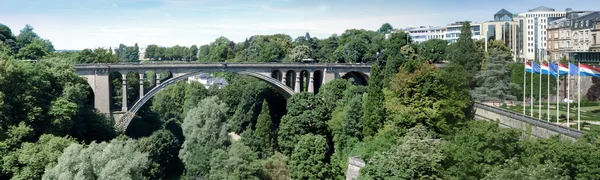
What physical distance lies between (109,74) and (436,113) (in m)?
24.6

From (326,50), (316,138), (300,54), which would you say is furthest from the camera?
(326,50)

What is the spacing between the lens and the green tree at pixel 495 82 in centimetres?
4906

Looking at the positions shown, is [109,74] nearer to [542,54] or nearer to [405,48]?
[405,48]

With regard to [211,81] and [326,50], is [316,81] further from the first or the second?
[211,81]

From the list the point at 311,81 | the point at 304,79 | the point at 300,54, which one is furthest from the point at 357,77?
the point at 300,54

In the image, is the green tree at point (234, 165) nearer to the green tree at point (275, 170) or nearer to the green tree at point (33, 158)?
the green tree at point (275, 170)

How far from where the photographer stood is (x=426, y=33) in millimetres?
112688

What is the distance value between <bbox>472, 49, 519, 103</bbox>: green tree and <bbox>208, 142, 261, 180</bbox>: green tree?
19556mm

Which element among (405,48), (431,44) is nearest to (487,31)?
(431,44)

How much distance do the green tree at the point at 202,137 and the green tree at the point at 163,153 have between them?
86 centimetres

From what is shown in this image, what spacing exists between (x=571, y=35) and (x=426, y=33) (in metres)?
50.4

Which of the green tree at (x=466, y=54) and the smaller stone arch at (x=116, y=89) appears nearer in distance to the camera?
the green tree at (x=466, y=54)

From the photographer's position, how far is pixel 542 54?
245 ft

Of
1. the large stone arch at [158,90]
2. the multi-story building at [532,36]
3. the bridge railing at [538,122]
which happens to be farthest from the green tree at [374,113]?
the multi-story building at [532,36]
